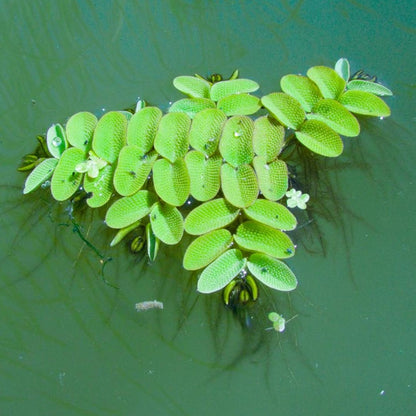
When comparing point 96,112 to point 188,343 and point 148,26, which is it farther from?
point 188,343

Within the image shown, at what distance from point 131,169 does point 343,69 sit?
0.90 metres

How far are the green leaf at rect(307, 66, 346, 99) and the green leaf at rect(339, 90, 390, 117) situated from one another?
0.04 m

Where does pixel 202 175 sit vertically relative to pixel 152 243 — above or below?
above

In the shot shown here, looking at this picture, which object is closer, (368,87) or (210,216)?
(210,216)

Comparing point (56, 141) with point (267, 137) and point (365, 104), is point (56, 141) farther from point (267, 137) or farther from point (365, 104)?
point (365, 104)

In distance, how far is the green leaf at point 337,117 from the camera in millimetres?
1756

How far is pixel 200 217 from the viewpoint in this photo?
5.53ft

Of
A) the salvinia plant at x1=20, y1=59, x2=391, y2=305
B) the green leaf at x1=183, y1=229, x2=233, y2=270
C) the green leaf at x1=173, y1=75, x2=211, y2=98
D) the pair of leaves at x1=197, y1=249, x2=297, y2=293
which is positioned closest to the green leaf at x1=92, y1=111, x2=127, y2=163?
the salvinia plant at x1=20, y1=59, x2=391, y2=305

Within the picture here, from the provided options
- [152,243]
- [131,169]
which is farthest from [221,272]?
[131,169]

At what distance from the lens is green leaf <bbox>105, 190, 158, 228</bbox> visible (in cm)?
173

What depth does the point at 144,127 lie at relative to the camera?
5.80ft

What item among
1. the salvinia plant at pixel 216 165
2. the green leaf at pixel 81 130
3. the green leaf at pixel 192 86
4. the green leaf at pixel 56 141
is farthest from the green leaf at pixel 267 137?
the green leaf at pixel 56 141

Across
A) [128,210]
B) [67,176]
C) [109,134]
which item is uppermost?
[109,134]

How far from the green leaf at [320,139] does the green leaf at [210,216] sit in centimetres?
37
